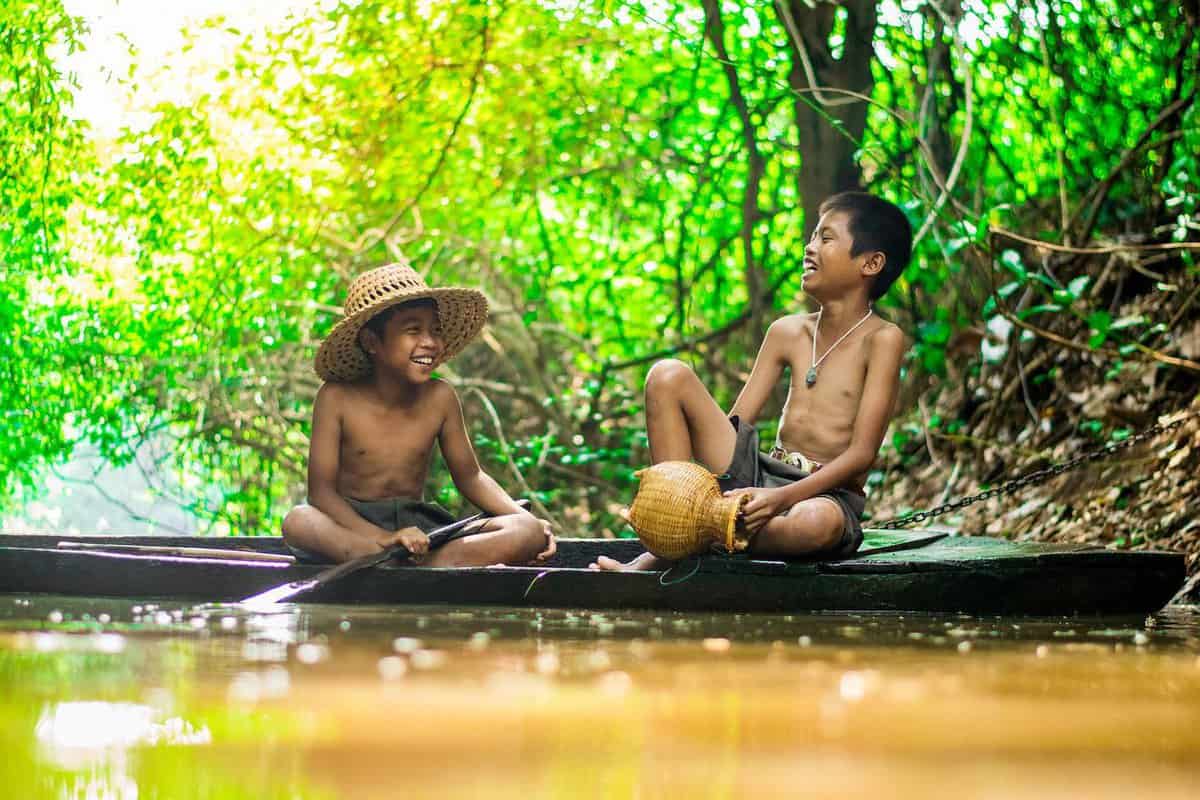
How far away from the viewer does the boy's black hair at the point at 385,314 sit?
14.7 ft

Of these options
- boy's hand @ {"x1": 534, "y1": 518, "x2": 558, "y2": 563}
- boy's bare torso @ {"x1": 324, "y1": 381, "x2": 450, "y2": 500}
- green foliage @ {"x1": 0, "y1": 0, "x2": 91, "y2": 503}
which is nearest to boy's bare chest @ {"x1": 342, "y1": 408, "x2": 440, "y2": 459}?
boy's bare torso @ {"x1": 324, "y1": 381, "x2": 450, "y2": 500}

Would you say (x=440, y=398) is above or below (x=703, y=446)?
above

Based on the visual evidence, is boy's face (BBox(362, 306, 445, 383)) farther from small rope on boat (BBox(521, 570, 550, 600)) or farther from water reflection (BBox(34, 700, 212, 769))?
water reflection (BBox(34, 700, 212, 769))

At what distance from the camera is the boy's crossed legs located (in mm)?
4000

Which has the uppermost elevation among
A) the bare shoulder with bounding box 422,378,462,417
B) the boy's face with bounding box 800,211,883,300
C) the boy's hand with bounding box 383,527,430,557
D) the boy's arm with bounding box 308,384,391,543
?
the boy's face with bounding box 800,211,883,300

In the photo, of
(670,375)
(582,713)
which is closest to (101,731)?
(582,713)

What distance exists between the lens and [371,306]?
14.3 feet

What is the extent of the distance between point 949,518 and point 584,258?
10.3 ft

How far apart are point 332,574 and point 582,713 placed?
2.19 metres

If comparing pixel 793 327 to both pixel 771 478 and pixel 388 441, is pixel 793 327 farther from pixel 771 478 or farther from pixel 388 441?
pixel 388 441

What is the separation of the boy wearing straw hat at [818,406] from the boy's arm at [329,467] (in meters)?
0.79

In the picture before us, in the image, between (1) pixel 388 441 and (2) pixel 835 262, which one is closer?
(2) pixel 835 262

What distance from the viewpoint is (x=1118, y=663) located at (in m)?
2.58

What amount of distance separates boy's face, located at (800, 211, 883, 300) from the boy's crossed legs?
55 centimetres
